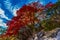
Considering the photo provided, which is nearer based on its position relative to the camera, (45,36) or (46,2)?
(45,36)

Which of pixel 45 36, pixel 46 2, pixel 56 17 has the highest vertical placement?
pixel 46 2

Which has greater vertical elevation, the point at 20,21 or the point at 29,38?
the point at 20,21

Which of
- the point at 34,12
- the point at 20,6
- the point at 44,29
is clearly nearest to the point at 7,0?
the point at 20,6

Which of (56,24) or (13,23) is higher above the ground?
(13,23)

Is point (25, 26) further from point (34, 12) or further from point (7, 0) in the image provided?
point (7, 0)

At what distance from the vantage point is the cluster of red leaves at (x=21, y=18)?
4788 millimetres

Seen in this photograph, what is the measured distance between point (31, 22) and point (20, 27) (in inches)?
8.8

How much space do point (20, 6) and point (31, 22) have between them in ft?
1.27

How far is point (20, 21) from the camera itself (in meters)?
4.83

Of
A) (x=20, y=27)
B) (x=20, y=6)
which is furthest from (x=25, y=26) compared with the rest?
(x=20, y=6)

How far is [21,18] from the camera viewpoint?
15.8 ft

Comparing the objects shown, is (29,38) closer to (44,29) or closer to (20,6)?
(44,29)

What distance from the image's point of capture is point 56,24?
15.0 ft

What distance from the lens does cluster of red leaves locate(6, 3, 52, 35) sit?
4.79m
